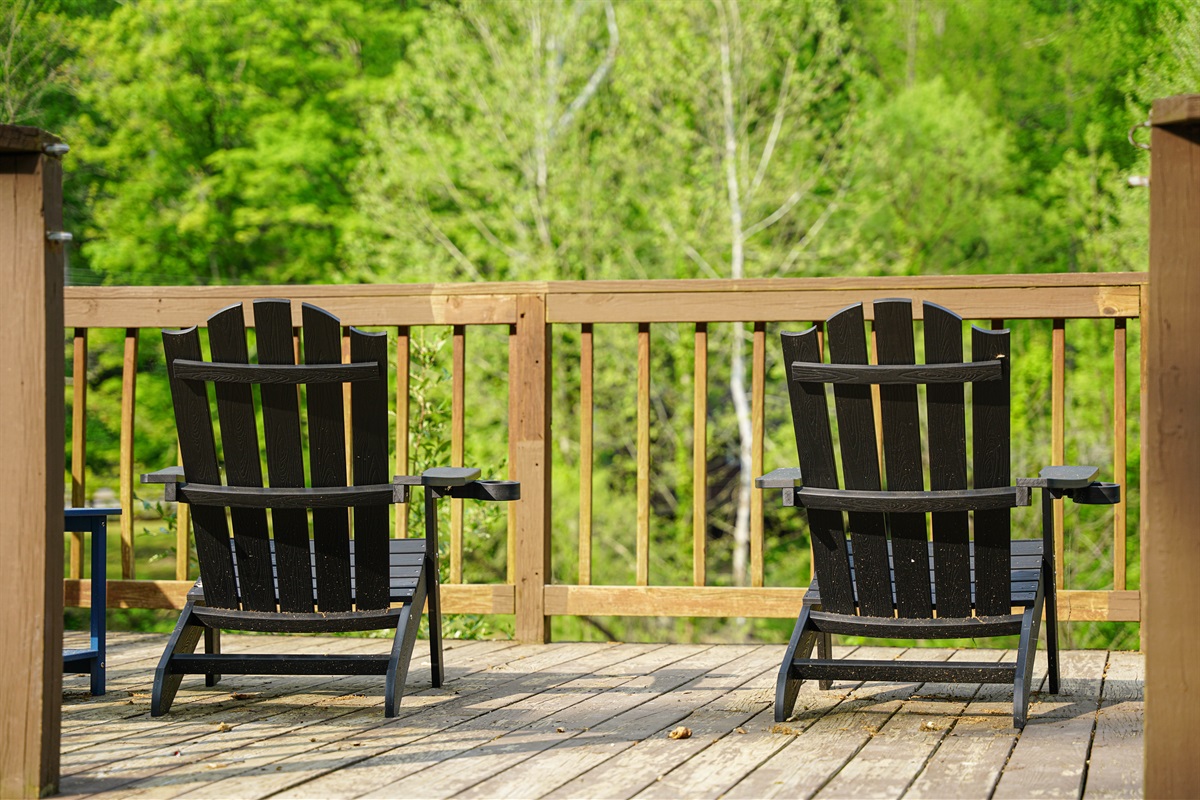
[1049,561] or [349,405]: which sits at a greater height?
[349,405]

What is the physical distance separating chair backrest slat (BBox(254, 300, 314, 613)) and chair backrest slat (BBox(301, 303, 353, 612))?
3 cm

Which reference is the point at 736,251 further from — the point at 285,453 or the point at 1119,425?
the point at 285,453

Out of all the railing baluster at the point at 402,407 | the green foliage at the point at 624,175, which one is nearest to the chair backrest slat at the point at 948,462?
the railing baluster at the point at 402,407

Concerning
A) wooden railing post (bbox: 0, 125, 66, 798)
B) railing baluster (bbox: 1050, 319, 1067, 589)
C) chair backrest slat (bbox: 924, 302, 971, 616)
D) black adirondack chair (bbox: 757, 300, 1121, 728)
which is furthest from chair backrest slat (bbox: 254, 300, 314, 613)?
railing baluster (bbox: 1050, 319, 1067, 589)

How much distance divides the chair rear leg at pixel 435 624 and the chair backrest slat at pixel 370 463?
0.23 metres

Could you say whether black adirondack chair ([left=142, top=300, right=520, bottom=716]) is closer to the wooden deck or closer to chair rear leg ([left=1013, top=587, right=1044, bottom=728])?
the wooden deck

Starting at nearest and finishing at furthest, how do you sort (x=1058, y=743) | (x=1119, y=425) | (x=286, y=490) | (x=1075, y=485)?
(x=1058, y=743)
(x=1075, y=485)
(x=286, y=490)
(x=1119, y=425)

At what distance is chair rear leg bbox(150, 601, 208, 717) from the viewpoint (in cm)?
290

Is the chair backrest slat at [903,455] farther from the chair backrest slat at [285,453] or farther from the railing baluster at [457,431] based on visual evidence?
the railing baluster at [457,431]

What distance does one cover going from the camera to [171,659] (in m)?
2.93

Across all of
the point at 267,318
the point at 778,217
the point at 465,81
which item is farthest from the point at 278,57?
the point at 267,318

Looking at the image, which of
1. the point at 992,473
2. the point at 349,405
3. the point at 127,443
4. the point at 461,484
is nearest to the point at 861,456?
the point at 992,473

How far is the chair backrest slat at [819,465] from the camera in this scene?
279 cm

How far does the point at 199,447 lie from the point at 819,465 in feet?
4.81
